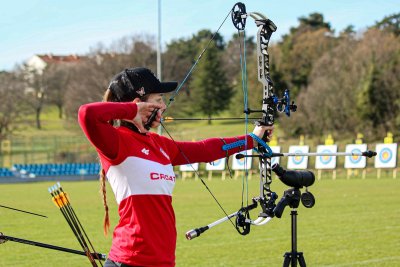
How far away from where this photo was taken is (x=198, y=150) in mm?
4070

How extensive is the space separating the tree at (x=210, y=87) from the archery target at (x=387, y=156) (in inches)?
1549

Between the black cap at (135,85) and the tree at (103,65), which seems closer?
the black cap at (135,85)

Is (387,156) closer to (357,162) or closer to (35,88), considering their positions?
(357,162)

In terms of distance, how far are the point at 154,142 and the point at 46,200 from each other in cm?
1676

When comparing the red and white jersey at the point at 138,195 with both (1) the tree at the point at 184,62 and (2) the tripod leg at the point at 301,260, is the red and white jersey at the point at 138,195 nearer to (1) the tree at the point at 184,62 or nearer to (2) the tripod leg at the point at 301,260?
(2) the tripod leg at the point at 301,260

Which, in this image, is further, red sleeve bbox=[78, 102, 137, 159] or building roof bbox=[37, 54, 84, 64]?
building roof bbox=[37, 54, 84, 64]

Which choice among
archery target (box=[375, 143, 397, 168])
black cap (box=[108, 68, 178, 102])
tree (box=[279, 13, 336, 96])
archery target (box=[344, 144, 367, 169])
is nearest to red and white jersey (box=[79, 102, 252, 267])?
black cap (box=[108, 68, 178, 102])

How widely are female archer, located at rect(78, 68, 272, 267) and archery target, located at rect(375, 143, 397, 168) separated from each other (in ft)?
85.3

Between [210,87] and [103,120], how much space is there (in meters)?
67.7

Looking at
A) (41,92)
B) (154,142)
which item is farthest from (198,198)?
(41,92)

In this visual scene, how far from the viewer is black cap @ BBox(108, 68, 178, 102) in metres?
3.60

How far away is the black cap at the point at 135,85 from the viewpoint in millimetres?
3596

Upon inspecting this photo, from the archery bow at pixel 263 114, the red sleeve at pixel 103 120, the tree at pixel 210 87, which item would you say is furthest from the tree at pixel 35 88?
the red sleeve at pixel 103 120

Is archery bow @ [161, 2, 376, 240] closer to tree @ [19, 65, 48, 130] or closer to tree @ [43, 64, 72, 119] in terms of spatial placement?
tree @ [19, 65, 48, 130]
